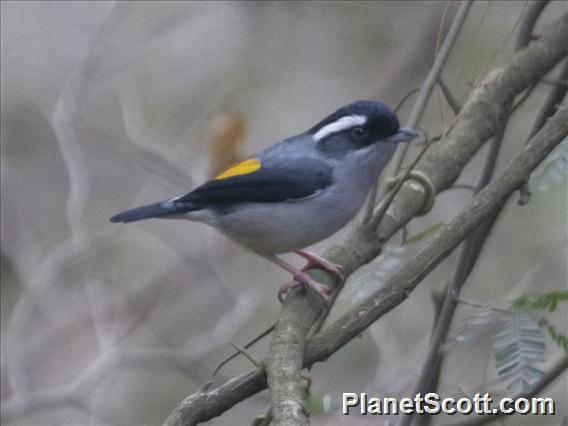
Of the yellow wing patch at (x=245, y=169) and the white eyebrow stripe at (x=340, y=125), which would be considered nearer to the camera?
the white eyebrow stripe at (x=340, y=125)

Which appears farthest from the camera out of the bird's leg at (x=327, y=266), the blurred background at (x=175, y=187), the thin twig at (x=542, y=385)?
the blurred background at (x=175, y=187)

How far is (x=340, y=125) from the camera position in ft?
15.4

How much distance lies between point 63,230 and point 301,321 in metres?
5.12

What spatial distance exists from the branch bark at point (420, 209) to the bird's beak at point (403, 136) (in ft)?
0.70

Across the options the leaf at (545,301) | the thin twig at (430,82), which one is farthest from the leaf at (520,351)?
the thin twig at (430,82)

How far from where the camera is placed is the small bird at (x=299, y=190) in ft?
15.1

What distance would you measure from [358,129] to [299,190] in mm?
432

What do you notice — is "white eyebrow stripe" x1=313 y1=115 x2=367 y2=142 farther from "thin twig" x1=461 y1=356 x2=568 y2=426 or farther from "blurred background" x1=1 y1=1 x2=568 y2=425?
"thin twig" x1=461 y1=356 x2=568 y2=426

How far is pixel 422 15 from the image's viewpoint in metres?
7.27

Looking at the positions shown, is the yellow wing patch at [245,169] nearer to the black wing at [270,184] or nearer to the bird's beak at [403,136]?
the black wing at [270,184]

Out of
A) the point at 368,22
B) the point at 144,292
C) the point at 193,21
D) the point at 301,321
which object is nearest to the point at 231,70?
the point at 193,21

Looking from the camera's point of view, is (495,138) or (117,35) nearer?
(495,138)

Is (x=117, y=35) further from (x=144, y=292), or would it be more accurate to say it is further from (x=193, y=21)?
(x=144, y=292)

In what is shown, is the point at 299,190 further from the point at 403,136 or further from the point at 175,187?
the point at 175,187
